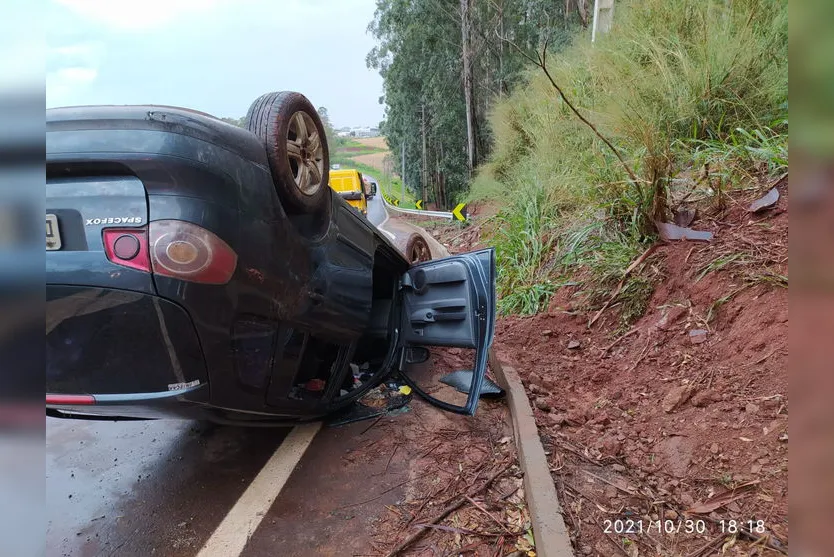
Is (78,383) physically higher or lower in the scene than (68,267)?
lower

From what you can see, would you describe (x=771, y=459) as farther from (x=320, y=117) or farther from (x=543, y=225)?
(x=543, y=225)

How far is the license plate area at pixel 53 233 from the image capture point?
171 centimetres

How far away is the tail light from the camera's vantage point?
5.78 ft

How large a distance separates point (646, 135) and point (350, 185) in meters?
15.5

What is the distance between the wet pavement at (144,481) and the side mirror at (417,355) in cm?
108

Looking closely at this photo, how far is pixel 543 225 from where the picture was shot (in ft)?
22.8

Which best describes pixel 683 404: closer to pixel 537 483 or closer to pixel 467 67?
pixel 537 483

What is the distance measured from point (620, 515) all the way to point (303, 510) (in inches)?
63.2

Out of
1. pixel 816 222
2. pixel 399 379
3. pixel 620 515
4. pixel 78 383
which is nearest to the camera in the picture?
pixel 816 222

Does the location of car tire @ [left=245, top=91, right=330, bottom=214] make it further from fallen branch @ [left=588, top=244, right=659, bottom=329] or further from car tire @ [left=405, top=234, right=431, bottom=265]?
fallen branch @ [left=588, top=244, right=659, bottom=329]

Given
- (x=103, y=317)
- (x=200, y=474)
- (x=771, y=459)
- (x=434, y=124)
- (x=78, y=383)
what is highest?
A: (x=434, y=124)

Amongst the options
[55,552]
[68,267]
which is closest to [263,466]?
[55,552]

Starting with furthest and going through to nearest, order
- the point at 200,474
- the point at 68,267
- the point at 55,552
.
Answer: the point at 200,474, the point at 55,552, the point at 68,267

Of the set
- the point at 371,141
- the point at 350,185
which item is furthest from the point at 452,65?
the point at 371,141
